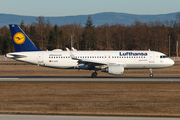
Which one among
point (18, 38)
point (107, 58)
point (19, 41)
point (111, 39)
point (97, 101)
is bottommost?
point (97, 101)

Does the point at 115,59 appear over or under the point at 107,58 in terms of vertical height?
under

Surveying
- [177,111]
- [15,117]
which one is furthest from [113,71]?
[15,117]

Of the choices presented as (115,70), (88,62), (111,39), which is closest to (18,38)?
(88,62)

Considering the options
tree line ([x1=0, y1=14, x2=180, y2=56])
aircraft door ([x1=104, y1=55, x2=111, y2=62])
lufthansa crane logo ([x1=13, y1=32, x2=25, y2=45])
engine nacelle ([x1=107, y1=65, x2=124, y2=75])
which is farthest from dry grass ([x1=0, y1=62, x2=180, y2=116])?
tree line ([x1=0, y1=14, x2=180, y2=56])

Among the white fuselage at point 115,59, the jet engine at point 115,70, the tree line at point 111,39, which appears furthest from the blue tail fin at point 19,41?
the tree line at point 111,39

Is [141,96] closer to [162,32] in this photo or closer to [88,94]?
[88,94]

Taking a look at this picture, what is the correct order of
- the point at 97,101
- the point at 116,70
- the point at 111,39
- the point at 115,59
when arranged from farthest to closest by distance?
1. the point at 111,39
2. the point at 115,59
3. the point at 116,70
4. the point at 97,101

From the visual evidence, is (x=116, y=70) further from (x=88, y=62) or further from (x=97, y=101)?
(x=97, y=101)

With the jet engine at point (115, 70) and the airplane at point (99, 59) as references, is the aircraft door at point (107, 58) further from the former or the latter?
the jet engine at point (115, 70)

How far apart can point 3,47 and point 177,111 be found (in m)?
111

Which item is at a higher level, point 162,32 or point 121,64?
point 162,32

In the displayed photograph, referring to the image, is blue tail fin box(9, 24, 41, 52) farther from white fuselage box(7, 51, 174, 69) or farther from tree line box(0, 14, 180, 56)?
tree line box(0, 14, 180, 56)

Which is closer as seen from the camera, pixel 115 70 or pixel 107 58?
pixel 115 70

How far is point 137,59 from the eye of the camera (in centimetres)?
3691
